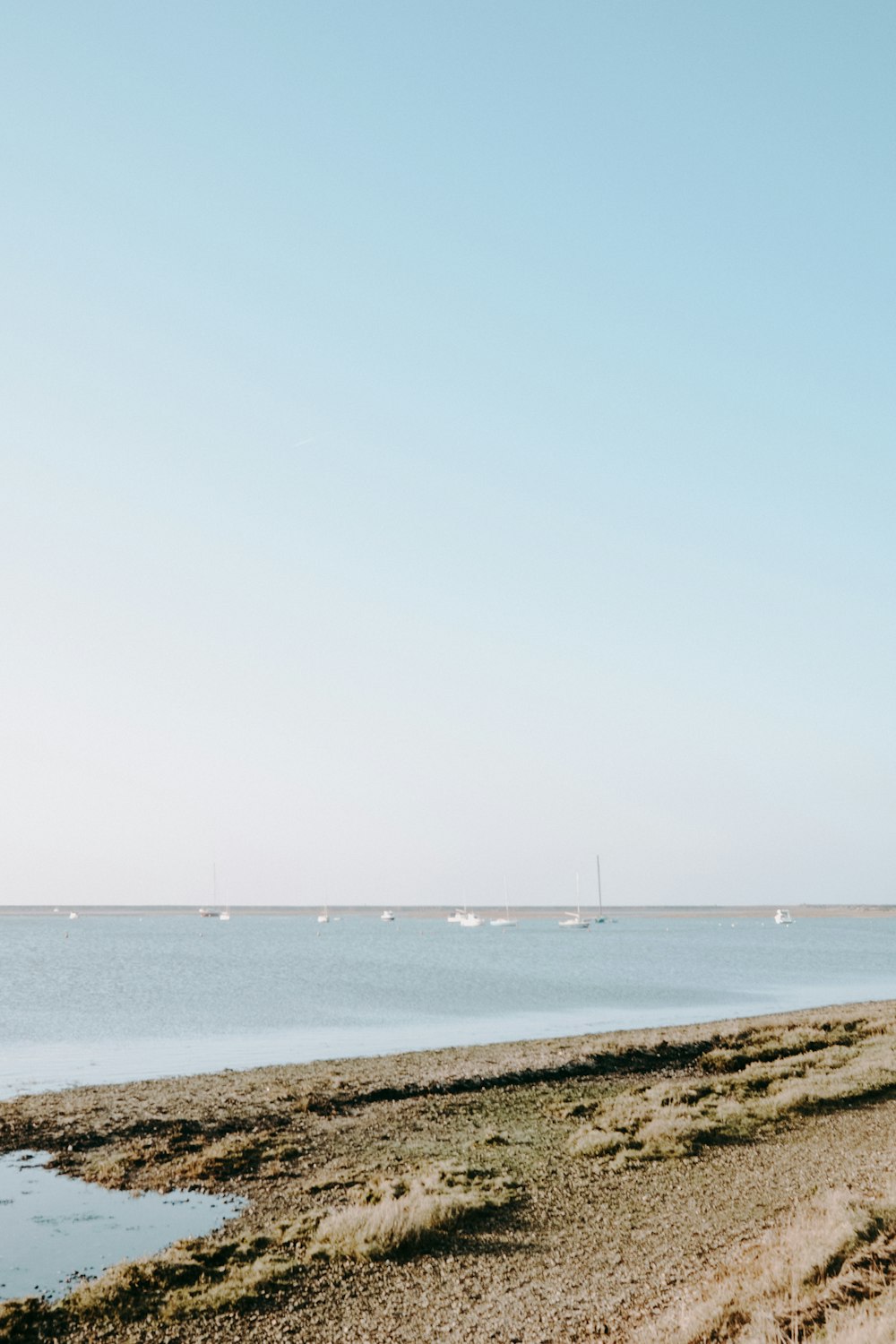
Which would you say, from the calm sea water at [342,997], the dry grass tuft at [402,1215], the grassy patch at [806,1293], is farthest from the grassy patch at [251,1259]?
the calm sea water at [342,997]

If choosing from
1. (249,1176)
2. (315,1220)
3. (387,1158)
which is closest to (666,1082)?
(387,1158)

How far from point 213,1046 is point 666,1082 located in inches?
779

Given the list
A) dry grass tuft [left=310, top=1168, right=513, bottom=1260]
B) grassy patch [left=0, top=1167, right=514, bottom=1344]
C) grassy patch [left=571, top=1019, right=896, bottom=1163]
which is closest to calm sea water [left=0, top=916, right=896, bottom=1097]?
grassy patch [left=571, top=1019, right=896, bottom=1163]

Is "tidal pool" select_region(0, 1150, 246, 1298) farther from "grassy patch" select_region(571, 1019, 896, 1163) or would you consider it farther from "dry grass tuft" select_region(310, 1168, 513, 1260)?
"grassy patch" select_region(571, 1019, 896, 1163)

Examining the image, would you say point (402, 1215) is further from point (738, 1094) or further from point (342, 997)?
point (342, 997)

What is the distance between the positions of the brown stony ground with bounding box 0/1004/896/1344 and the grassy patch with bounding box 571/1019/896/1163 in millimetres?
513

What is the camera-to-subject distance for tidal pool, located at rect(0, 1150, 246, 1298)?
14.4 metres

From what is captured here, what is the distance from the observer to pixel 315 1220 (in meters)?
15.6

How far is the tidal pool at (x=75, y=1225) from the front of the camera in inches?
565

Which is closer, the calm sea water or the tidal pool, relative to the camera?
the tidal pool

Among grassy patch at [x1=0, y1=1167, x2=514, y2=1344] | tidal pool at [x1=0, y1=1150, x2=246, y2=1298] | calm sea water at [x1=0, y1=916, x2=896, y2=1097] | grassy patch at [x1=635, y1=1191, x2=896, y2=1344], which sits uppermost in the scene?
grassy patch at [x1=635, y1=1191, x2=896, y2=1344]

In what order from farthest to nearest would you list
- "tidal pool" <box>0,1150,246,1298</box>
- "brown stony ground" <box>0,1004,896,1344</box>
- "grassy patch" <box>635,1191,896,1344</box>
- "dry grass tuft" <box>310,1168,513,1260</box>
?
"tidal pool" <box>0,1150,246,1298</box> → "dry grass tuft" <box>310,1168,513,1260</box> → "brown stony ground" <box>0,1004,896,1344</box> → "grassy patch" <box>635,1191,896,1344</box>

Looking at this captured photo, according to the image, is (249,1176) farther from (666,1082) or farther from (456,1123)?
(666,1082)

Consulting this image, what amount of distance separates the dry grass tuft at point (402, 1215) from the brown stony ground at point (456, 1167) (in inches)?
8.6
